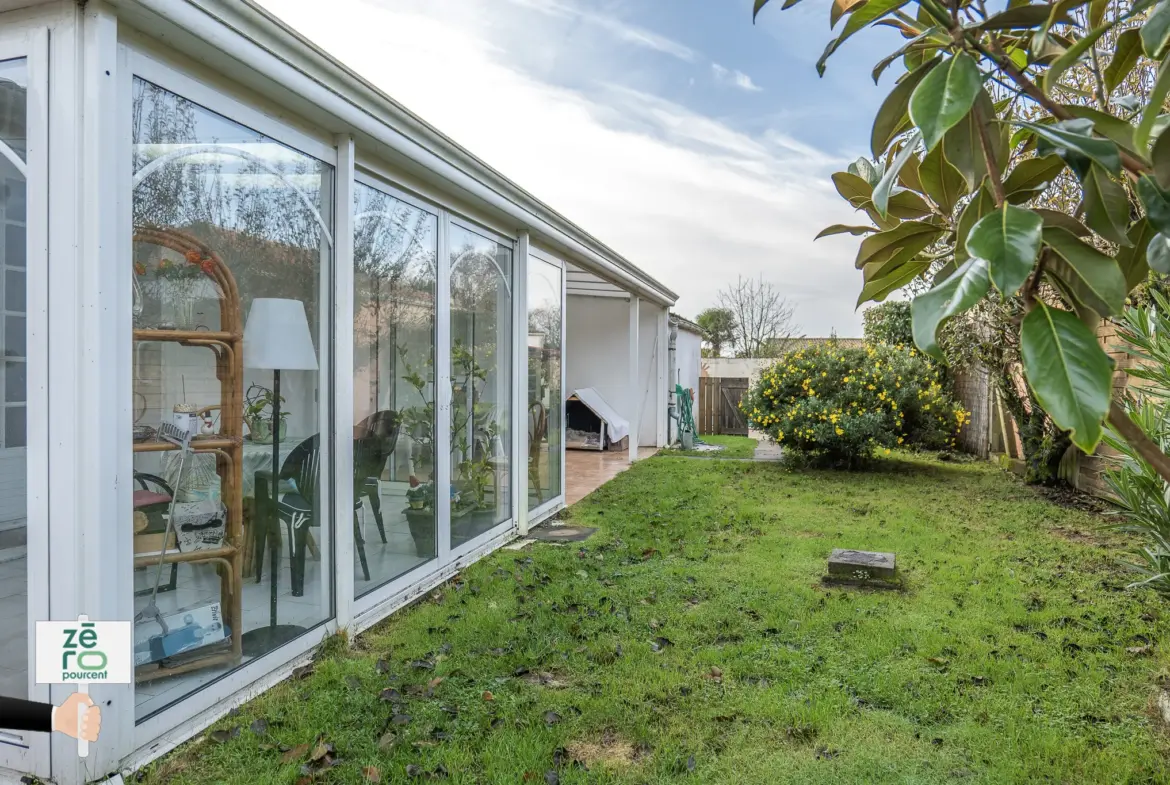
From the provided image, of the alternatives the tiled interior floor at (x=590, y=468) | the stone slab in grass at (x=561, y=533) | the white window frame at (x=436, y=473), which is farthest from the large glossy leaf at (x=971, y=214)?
the tiled interior floor at (x=590, y=468)

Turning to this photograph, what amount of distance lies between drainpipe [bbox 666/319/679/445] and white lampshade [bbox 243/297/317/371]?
10644 millimetres

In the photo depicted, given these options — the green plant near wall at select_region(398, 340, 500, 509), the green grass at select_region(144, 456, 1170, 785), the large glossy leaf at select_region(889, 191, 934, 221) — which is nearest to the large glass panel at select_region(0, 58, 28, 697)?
the green grass at select_region(144, 456, 1170, 785)

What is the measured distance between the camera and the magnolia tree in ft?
3.20

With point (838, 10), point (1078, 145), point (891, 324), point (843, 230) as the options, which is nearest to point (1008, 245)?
point (1078, 145)

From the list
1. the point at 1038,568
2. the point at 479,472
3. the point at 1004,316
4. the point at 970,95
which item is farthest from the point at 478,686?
the point at 1004,316

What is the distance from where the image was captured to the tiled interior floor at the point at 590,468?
8719 mm

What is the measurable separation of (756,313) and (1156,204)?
2946 cm

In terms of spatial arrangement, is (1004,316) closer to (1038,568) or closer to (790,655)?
(1038,568)

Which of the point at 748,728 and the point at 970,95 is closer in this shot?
the point at 970,95

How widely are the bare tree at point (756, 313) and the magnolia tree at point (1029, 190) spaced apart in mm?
27388

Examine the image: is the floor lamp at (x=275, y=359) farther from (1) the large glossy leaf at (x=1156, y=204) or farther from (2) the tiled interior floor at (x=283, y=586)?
(1) the large glossy leaf at (x=1156, y=204)

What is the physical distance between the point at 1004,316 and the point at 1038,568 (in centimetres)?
401

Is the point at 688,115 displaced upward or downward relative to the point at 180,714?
upward

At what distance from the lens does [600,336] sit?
520 inches
